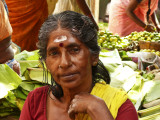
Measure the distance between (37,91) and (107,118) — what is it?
0.60 metres

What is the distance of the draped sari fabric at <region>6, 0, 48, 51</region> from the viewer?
13.9 ft

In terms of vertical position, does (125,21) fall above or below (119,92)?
below

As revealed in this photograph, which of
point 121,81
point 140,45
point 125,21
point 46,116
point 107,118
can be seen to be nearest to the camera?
point 107,118

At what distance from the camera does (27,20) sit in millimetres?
4305

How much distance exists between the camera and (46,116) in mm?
1521

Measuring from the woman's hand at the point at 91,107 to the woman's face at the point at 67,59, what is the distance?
0.09m

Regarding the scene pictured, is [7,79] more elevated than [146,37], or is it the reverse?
[7,79]

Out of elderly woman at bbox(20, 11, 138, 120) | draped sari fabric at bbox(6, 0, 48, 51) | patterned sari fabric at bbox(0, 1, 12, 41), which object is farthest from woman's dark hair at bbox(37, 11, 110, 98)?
draped sari fabric at bbox(6, 0, 48, 51)

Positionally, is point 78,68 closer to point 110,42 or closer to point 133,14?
point 110,42

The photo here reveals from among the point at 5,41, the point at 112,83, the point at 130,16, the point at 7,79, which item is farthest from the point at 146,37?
the point at 7,79

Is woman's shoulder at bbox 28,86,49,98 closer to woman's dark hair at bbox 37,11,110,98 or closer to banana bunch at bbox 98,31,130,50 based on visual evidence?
woman's dark hair at bbox 37,11,110,98

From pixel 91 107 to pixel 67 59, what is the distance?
11.2 inches

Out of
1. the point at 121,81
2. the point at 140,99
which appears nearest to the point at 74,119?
the point at 140,99

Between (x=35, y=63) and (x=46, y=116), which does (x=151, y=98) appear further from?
(x=35, y=63)
